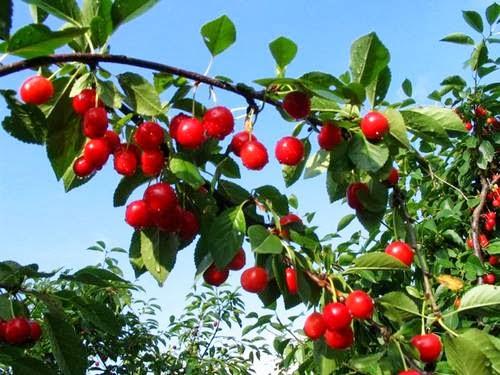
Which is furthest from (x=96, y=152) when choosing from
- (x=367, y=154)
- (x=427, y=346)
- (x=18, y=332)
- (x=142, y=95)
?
(x=427, y=346)

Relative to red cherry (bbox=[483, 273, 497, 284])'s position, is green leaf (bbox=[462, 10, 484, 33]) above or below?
above

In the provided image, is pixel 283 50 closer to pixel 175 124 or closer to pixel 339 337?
pixel 175 124

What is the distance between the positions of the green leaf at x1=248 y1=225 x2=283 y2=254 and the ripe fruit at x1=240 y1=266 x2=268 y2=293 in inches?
6.4

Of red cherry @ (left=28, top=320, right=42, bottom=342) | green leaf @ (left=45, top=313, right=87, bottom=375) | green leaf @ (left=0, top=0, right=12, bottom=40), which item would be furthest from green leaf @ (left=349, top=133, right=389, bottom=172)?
red cherry @ (left=28, top=320, right=42, bottom=342)

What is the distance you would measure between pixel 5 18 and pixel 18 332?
44.2 inches

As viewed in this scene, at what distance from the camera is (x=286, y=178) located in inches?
78.1

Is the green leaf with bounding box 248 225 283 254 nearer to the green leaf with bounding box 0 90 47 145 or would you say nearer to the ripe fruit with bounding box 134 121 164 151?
the ripe fruit with bounding box 134 121 164 151

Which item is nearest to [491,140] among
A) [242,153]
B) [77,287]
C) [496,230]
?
[496,230]

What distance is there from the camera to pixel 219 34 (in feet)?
5.30

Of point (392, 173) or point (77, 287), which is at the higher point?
point (77, 287)

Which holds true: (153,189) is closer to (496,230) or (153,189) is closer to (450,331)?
(450,331)

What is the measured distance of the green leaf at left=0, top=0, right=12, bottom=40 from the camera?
4.69 ft

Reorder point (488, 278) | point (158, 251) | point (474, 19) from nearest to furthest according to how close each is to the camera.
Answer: point (158, 251)
point (488, 278)
point (474, 19)

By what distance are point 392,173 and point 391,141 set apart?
0.16 meters
